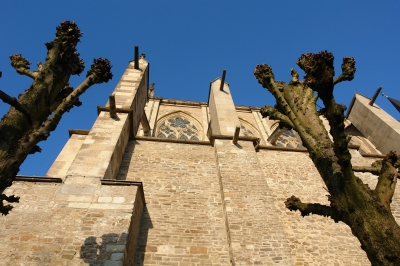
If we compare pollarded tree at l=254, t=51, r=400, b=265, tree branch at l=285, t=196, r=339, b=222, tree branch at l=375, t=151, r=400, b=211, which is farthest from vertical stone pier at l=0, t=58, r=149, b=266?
tree branch at l=375, t=151, r=400, b=211

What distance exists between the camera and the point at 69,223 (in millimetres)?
4125

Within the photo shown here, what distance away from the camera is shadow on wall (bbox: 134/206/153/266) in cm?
475

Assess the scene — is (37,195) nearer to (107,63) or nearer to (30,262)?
(30,262)

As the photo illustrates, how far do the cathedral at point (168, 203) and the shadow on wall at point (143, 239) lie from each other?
0.02m

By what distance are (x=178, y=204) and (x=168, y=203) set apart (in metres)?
0.21

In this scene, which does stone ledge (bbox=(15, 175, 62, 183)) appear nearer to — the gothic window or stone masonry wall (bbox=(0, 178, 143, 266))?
stone masonry wall (bbox=(0, 178, 143, 266))

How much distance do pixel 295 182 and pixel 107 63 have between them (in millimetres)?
5101

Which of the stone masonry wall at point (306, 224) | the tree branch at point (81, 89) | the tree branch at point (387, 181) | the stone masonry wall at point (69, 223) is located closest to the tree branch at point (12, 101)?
the tree branch at point (81, 89)

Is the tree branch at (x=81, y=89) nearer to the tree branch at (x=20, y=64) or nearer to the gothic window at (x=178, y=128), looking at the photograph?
the tree branch at (x=20, y=64)

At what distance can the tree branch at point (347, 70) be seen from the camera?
4363 mm

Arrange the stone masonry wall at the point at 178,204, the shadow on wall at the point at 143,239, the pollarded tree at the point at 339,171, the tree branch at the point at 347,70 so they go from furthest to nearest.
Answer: the stone masonry wall at the point at 178,204, the shadow on wall at the point at 143,239, the tree branch at the point at 347,70, the pollarded tree at the point at 339,171

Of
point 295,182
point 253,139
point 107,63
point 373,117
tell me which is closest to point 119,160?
point 107,63

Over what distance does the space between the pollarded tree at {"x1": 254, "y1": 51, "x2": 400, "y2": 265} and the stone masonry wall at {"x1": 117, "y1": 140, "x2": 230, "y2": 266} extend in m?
2.07

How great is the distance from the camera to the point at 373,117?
9734 millimetres
